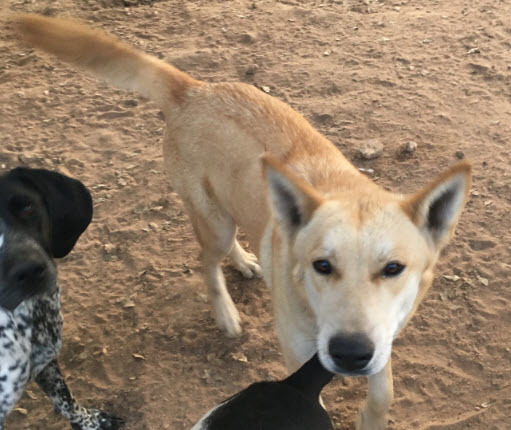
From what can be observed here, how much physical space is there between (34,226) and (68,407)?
1104mm

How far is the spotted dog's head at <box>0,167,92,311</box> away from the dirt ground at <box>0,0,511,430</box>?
40.5 inches

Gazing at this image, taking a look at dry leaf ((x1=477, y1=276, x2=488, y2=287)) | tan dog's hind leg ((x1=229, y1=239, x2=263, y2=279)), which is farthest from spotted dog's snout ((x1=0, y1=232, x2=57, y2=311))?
dry leaf ((x1=477, y1=276, x2=488, y2=287))

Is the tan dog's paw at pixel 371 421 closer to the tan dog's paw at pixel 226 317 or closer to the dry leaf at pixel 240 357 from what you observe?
the dry leaf at pixel 240 357

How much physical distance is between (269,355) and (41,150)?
118 inches

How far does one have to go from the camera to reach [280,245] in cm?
269

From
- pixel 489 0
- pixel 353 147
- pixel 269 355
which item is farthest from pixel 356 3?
pixel 269 355

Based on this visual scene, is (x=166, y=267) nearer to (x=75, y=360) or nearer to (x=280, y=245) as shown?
(x=75, y=360)

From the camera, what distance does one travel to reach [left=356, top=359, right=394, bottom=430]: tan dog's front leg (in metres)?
2.74

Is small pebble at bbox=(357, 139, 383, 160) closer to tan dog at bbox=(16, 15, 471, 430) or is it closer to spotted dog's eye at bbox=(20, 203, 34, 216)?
tan dog at bbox=(16, 15, 471, 430)

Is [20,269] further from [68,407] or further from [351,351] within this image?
[351,351]

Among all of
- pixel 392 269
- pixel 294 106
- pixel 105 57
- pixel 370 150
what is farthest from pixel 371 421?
pixel 294 106

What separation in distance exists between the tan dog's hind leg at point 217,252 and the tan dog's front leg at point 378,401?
1.04 m

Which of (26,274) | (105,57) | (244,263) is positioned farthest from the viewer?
(244,263)

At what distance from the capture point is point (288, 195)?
2396mm
